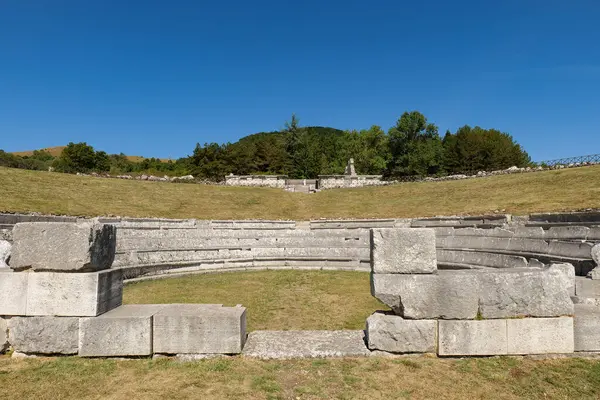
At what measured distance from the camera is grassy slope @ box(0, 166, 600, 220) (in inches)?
949

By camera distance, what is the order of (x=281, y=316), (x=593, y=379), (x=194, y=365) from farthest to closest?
(x=281, y=316), (x=194, y=365), (x=593, y=379)

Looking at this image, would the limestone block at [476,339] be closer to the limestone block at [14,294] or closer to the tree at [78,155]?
the limestone block at [14,294]

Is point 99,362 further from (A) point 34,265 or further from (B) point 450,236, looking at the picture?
(B) point 450,236

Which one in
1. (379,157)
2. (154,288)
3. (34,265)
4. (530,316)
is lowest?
(154,288)

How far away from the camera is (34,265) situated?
5.53 metres

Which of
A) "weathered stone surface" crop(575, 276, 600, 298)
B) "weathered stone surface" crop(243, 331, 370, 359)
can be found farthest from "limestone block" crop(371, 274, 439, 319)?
"weathered stone surface" crop(575, 276, 600, 298)

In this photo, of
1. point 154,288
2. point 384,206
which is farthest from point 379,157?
point 154,288

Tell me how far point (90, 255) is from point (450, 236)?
45.6 ft

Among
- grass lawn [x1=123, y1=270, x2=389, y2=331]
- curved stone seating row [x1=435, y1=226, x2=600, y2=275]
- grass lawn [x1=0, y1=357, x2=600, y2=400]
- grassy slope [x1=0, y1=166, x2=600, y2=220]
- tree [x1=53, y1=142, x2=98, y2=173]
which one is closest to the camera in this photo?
grass lawn [x1=0, y1=357, x2=600, y2=400]

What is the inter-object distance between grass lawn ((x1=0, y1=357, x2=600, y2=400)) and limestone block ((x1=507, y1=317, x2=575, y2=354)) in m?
0.19

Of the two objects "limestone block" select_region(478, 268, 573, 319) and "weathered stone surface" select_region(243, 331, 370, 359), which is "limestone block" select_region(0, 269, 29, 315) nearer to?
"weathered stone surface" select_region(243, 331, 370, 359)

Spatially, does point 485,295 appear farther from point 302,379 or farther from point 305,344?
point 302,379

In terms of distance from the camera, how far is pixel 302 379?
4.70 meters

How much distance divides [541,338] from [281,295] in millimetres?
6576
